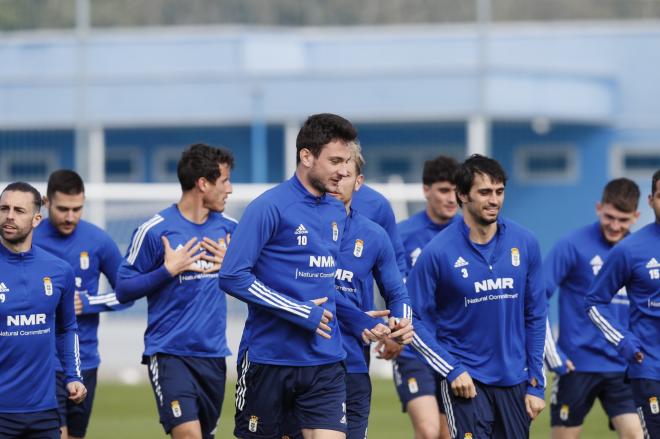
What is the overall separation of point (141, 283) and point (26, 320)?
1280mm

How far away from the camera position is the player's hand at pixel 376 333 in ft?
23.9

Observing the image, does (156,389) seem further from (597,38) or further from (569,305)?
(597,38)

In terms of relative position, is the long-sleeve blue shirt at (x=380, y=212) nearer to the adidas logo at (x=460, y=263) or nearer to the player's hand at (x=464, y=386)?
the adidas logo at (x=460, y=263)

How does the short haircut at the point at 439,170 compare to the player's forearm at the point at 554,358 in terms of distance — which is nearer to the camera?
the player's forearm at the point at 554,358

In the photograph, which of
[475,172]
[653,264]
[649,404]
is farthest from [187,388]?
[653,264]

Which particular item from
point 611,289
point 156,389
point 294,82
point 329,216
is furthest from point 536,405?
point 294,82

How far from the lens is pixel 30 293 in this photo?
7.75 metres

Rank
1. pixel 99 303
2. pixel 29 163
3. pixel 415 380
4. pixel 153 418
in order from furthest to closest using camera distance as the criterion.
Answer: pixel 29 163 → pixel 153 418 → pixel 415 380 → pixel 99 303

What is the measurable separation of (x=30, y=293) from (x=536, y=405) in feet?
9.73

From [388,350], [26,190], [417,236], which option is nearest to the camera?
[26,190]

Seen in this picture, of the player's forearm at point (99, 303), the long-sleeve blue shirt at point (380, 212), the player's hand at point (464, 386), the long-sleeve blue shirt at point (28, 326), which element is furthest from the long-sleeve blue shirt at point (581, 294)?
the long-sleeve blue shirt at point (28, 326)

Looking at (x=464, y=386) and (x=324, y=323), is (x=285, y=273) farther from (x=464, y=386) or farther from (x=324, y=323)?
(x=464, y=386)

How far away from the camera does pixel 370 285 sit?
28.4 ft

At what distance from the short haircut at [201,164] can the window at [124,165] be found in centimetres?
→ 1853
